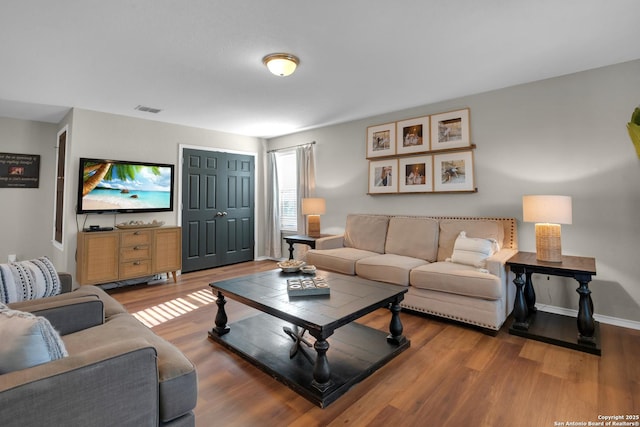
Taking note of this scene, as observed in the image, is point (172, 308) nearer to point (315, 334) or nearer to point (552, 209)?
point (315, 334)

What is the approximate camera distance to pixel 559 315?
9.66 ft

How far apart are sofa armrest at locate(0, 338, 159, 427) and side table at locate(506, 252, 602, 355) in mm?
2743

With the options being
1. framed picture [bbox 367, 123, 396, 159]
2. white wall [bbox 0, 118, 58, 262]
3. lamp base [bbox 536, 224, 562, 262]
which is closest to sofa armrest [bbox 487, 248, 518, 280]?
lamp base [bbox 536, 224, 562, 262]

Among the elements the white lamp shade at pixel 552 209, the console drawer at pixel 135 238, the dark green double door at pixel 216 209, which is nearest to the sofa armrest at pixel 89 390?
the white lamp shade at pixel 552 209

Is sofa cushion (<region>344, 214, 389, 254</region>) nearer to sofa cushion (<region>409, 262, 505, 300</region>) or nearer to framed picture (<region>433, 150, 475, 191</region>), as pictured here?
framed picture (<region>433, 150, 475, 191</region>)

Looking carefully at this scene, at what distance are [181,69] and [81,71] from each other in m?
0.94

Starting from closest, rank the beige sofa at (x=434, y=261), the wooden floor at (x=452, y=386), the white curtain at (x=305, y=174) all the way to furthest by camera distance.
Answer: the wooden floor at (x=452, y=386)
the beige sofa at (x=434, y=261)
the white curtain at (x=305, y=174)

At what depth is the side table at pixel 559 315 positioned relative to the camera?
2314 millimetres

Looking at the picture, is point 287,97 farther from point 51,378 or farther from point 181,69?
point 51,378

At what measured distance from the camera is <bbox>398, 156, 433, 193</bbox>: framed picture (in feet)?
12.6

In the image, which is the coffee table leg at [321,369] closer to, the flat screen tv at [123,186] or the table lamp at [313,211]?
the table lamp at [313,211]

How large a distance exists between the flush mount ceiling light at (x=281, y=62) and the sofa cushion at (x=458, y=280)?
2198mm

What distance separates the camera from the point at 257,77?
304 cm

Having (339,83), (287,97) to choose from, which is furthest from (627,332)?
(287,97)
